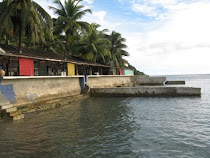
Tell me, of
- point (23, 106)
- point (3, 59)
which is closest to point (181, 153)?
point (23, 106)

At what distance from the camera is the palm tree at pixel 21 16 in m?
15.8

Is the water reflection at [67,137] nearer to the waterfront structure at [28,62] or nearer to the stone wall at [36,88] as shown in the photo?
the stone wall at [36,88]

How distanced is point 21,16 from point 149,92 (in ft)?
56.2

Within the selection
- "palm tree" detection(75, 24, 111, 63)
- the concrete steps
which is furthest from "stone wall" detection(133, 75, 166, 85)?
the concrete steps

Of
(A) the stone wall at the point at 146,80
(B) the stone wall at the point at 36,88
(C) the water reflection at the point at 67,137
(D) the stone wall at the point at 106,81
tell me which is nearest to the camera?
(C) the water reflection at the point at 67,137

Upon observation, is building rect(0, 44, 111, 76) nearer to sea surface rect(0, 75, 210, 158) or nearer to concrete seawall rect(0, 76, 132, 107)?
concrete seawall rect(0, 76, 132, 107)

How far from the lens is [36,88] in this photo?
1670cm

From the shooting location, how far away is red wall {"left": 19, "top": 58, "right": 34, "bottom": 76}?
15.7 metres

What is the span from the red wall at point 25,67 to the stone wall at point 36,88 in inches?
27.4

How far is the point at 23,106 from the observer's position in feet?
46.3

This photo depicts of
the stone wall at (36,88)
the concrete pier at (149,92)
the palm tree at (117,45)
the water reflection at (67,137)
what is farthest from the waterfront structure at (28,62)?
the palm tree at (117,45)

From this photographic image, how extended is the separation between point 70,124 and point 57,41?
24645 mm

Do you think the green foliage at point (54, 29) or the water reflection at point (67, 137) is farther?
the green foliage at point (54, 29)

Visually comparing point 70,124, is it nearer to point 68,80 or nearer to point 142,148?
point 142,148
